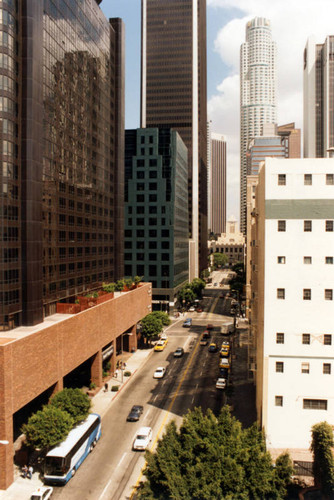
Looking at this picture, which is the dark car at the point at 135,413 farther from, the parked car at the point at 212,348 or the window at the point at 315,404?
the parked car at the point at 212,348

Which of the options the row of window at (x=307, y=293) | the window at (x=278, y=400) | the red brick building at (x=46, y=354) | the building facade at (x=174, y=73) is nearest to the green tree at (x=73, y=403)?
the red brick building at (x=46, y=354)

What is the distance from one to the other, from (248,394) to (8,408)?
108 feet

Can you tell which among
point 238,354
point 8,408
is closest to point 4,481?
point 8,408

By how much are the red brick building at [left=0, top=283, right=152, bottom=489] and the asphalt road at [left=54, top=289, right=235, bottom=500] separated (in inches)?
235

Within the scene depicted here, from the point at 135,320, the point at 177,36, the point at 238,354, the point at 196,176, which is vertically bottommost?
Answer: the point at 238,354

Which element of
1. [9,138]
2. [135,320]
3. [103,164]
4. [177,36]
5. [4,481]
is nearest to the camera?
[4,481]

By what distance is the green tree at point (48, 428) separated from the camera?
34.7 metres

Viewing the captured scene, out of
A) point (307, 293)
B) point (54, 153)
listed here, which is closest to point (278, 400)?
point (307, 293)

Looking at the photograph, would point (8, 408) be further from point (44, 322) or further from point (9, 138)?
point (9, 138)

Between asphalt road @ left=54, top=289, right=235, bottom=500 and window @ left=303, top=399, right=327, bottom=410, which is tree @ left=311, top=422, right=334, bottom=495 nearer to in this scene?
window @ left=303, top=399, right=327, bottom=410

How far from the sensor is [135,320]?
78.9 m

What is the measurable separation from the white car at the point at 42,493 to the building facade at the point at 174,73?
5479 inches

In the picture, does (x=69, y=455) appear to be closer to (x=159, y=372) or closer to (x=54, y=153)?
(x=159, y=372)

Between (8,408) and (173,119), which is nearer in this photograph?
(8,408)
